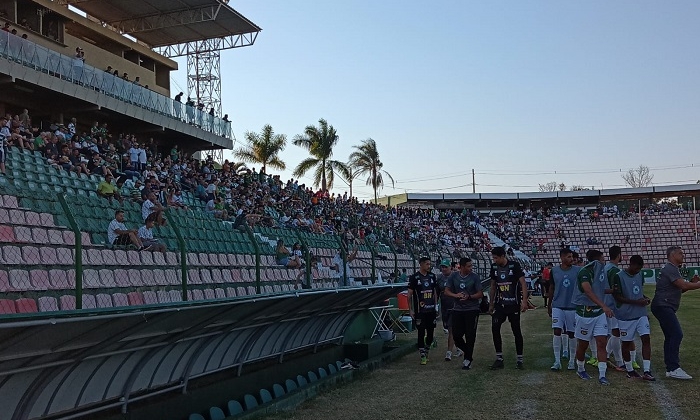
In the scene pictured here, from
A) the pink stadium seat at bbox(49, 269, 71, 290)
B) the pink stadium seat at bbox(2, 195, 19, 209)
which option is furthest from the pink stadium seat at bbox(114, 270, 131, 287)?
the pink stadium seat at bbox(2, 195, 19, 209)

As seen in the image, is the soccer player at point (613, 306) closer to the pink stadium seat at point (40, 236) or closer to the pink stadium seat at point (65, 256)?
the pink stadium seat at point (65, 256)

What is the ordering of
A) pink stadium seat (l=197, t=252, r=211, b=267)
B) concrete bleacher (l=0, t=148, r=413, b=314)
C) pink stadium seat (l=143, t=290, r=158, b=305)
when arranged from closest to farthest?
concrete bleacher (l=0, t=148, r=413, b=314)
pink stadium seat (l=143, t=290, r=158, b=305)
pink stadium seat (l=197, t=252, r=211, b=267)

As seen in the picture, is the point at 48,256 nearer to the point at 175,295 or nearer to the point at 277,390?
the point at 175,295

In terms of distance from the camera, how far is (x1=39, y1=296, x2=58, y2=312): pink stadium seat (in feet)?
26.3

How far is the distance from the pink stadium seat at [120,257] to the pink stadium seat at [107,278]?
371mm

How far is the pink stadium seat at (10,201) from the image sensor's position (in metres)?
10.3

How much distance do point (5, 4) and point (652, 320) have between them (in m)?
22.9

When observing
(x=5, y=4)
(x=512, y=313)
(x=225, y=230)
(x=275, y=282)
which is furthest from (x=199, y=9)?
(x=512, y=313)

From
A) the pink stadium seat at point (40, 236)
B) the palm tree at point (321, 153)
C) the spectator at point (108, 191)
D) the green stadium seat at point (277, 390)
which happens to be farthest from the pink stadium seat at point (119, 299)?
the palm tree at point (321, 153)

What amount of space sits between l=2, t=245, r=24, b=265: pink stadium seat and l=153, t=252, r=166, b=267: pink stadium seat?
5.42ft

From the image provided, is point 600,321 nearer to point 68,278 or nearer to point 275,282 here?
point 275,282

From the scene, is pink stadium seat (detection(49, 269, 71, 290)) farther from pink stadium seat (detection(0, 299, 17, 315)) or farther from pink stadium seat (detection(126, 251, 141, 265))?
pink stadium seat (detection(126, 251, 141, 265))

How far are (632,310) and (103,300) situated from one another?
7256mm

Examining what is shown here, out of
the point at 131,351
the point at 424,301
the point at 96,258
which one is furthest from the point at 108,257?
the point at 424,301
